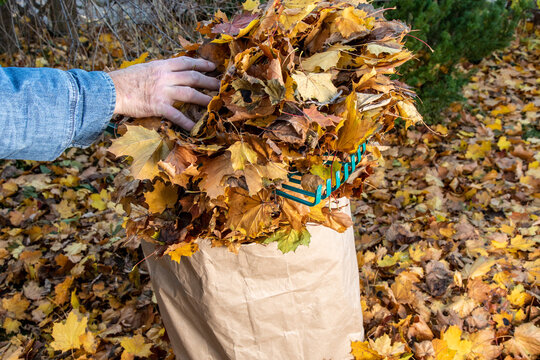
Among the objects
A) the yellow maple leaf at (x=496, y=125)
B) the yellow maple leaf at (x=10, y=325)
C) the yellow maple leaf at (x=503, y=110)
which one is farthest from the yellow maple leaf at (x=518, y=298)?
the yellow maple leaf at (x=10, y=325)

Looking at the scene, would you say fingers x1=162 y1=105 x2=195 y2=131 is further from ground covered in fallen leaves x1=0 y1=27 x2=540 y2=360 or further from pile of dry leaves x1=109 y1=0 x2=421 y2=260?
ground covered in fallen leaves x1=0 y1=27 x2=540 y2=360

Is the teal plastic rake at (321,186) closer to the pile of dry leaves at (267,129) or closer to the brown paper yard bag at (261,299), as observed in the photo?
the pile of dry leaves at (267,129)

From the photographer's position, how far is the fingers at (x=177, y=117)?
0.89 meters

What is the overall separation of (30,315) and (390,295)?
1446 mm

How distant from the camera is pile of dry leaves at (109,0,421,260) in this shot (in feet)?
2.73

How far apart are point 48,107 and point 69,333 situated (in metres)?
0.95

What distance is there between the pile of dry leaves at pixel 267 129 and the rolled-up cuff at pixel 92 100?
6cm

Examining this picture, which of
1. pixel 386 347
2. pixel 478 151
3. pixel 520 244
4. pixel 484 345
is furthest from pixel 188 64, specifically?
pixel 478 151

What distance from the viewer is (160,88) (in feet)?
2.96

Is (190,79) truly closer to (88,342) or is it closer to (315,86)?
(315,86)

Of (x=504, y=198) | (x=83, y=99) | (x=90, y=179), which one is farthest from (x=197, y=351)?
(x=504, y=198)

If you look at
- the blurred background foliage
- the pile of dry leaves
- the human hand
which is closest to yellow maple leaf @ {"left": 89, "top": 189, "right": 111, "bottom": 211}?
the blurred background foliage

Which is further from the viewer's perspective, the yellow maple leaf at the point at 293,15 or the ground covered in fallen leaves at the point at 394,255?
the ground covered in fallen leaves at the point at 394,255

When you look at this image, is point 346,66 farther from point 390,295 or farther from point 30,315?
point 30,315
